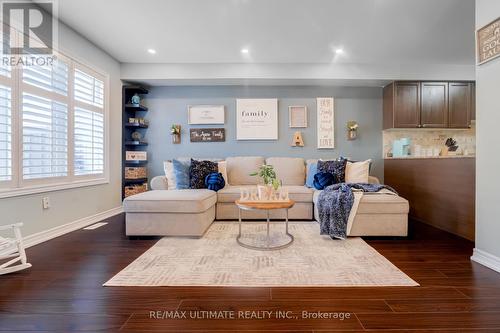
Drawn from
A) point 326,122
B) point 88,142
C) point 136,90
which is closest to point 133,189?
point 88,142

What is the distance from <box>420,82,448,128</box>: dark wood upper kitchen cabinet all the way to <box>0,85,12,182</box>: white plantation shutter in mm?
5533

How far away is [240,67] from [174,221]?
271 cm

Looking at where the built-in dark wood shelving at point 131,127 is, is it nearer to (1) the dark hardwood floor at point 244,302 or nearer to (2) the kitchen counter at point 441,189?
(1) the dark hardwood floor at point 244,302

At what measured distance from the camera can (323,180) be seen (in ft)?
10.8

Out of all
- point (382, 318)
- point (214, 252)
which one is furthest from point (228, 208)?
point (382, 318)

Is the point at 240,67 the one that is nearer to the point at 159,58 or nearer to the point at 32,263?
the point at 159,58

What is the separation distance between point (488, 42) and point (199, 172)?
3.30 meters

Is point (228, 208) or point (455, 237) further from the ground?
point (228, 208)

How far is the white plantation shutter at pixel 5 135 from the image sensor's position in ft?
7.32

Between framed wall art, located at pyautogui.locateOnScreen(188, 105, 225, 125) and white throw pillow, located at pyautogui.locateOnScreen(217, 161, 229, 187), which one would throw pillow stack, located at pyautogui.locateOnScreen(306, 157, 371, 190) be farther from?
framed wall art, located at pyautogui.locateOnScreen(188, 105, 225, 125)

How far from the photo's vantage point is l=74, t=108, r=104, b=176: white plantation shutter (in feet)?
10.4

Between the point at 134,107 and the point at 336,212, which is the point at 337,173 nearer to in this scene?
the point at 336,212

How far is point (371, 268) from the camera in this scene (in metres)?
1.95

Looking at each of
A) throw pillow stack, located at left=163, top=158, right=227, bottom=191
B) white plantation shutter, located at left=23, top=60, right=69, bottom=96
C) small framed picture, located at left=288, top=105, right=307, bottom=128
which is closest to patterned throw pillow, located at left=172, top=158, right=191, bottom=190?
throw pillow stack, located at left=163, top=158, right=227, bottom=191
